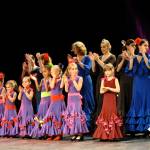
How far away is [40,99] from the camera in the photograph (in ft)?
21.8

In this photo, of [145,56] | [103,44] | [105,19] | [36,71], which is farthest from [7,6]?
[145,56]

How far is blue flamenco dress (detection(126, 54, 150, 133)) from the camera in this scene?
5707mm

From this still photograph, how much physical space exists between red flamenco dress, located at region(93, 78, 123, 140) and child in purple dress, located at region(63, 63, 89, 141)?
0.77 ft

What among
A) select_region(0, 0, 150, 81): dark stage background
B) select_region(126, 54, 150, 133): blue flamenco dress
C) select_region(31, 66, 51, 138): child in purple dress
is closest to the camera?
select_region(126, 54, 150, 133): blue flamenco dress

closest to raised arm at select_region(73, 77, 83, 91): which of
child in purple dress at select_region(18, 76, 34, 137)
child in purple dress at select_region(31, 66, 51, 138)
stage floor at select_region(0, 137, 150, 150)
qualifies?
child in purple dress at select_region(31, 66, 51, 138)

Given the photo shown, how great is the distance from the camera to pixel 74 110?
227 inches

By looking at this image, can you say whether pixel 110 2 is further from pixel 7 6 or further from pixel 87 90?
pixel 87 90

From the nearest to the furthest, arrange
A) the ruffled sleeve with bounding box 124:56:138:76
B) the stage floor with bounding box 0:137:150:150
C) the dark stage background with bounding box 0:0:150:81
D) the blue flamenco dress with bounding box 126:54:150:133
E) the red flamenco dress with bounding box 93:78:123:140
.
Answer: the stage floor with bounding box 0:137:150:150, the red flamenco dress with bounding box 93:78:123:140, the blue flamenco dress with bounding box 126:54:150:133, the ruffled sleeve with bounding box 124:56:138:76, the dark stage background with bounding box 0:0:150:81

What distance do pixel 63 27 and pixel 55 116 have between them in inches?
126

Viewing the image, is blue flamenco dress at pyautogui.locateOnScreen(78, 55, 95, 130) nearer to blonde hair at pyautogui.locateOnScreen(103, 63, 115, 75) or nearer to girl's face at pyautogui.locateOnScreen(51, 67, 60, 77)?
girl's face at pyautogui.locateOnScreen(51, 67, 60, 77)

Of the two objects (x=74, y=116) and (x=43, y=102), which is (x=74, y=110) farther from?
(x=43, y=102)

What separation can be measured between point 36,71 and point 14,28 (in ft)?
8.28

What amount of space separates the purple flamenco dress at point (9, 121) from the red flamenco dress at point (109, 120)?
4.94 feet

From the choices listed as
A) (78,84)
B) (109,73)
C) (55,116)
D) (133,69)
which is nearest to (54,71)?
(78,84)
